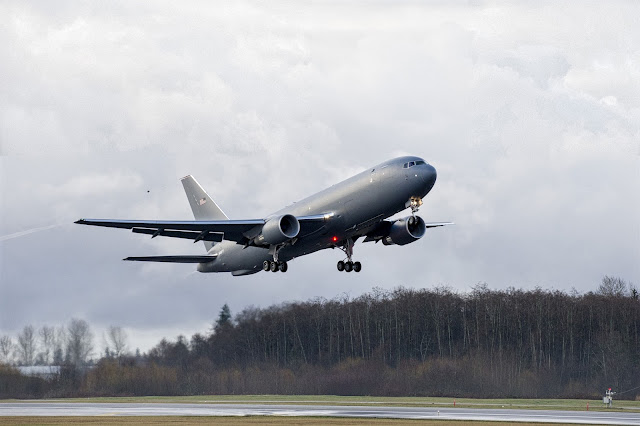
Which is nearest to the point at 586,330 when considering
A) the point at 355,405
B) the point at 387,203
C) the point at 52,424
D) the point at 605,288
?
the point at 605,288

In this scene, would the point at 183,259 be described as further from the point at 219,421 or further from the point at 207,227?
the point at 219,421

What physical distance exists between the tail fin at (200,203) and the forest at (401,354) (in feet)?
51.2

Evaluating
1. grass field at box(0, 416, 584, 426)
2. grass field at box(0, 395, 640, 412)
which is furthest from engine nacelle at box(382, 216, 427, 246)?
grass field at box(0, 395, 640, 412)

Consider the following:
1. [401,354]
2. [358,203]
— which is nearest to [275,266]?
[358,203]

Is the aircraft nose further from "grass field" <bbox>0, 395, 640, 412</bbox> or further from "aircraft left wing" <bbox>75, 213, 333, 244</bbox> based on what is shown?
"grass field" <bbox>0, 395, 640, 412</bbox>

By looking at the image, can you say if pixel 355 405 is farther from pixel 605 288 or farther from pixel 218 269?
pixel 605 288

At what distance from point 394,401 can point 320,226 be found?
23.1m

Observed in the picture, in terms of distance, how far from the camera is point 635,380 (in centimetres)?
8038

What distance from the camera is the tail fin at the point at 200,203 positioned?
230 ft

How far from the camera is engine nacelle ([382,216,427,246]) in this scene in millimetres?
60856

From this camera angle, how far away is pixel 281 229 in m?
57.1

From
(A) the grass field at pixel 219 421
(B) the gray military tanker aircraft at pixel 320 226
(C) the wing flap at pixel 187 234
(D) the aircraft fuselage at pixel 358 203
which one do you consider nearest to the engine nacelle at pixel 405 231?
(B) the gray military tanker aircraft at pixel 320 226

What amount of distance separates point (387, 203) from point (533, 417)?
1613 centimetres

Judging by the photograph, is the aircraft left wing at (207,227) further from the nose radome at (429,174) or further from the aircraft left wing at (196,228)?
the nose radome at (429,174)
